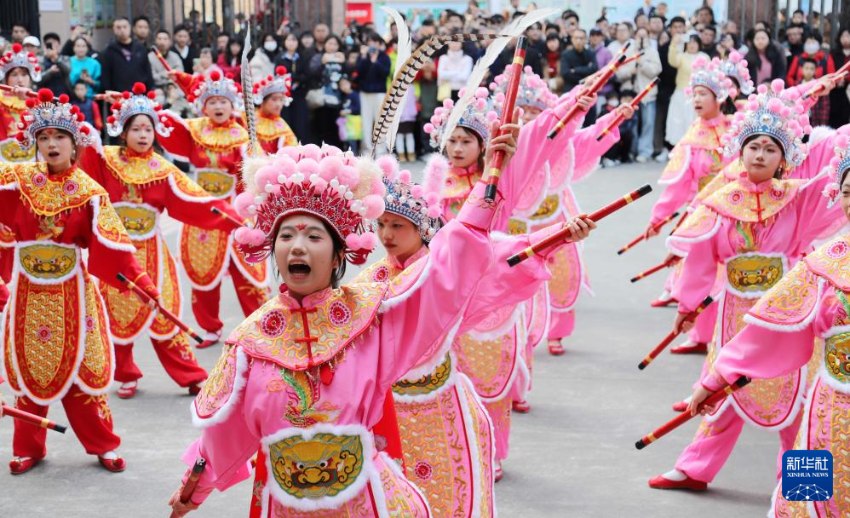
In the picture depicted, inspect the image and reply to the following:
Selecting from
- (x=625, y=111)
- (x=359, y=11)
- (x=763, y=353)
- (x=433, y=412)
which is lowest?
(x=433, y=412)

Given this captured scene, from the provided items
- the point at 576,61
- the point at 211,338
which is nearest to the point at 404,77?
the point at 211,338

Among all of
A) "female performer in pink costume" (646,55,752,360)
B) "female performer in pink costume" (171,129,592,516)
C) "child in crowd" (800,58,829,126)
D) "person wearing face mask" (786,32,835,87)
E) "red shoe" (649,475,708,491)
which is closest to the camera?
"female performer in pink costume" (171,129,592,516)

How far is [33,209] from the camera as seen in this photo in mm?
4840

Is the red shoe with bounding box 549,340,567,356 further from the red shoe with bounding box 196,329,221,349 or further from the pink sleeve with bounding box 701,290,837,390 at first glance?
the pink sleeve with bounding box 701,290,837,390

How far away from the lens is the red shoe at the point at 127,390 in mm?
6238

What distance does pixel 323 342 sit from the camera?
109 inches

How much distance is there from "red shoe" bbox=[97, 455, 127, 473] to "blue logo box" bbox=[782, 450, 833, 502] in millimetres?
2931

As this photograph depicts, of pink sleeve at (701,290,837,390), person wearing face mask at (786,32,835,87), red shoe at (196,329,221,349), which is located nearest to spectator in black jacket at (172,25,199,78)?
person wearing face mask at (786,32,835,87)

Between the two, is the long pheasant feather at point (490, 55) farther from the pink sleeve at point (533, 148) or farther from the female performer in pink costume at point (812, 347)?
the pink sleeve at point (533, 148)

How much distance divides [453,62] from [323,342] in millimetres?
11912

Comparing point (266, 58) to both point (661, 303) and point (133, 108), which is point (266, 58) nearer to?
point (661, 303)

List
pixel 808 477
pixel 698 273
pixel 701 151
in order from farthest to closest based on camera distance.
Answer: pixel 701 151 < pixel 698 273 < pixel 808 477

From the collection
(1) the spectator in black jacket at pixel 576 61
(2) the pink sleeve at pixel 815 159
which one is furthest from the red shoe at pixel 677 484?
(1) the spectator in black jacket at pixel 576 61

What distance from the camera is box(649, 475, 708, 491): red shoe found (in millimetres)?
4832
